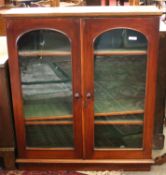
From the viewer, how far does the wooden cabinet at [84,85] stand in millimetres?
1883

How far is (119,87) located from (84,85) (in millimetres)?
243

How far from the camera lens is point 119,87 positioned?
2.09 meters

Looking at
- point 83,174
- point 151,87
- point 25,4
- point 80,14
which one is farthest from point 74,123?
point 25,4

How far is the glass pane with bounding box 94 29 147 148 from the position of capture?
6.43 feet

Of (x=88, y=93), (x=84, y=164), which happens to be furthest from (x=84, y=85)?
(x=84, y=164)

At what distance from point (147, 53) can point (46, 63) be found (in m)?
0.64

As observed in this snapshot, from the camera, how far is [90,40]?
1911mm

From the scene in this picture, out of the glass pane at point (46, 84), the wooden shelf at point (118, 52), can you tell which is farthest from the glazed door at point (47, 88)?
the wooden shelf at point (118, 52)

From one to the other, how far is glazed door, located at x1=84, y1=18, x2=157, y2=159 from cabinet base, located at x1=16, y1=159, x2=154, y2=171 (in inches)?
1.5

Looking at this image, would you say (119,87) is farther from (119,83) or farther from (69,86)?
(69,86)

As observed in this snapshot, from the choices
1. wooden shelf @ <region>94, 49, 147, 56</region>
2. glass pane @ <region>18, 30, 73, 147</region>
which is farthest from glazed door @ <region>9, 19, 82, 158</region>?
wooden shelf @ <region>94, 49, 147, 56</region>

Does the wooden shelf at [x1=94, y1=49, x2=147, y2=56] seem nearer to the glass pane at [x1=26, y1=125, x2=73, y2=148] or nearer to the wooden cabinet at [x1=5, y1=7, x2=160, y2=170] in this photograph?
the wooden cabinet at [x1=5, y1=7, x2=160, y2=170]

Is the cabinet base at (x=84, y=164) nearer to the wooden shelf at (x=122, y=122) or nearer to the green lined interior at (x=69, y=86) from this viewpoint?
the green lined interior at (x=69, y=86)

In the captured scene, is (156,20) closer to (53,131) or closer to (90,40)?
(90,40)
